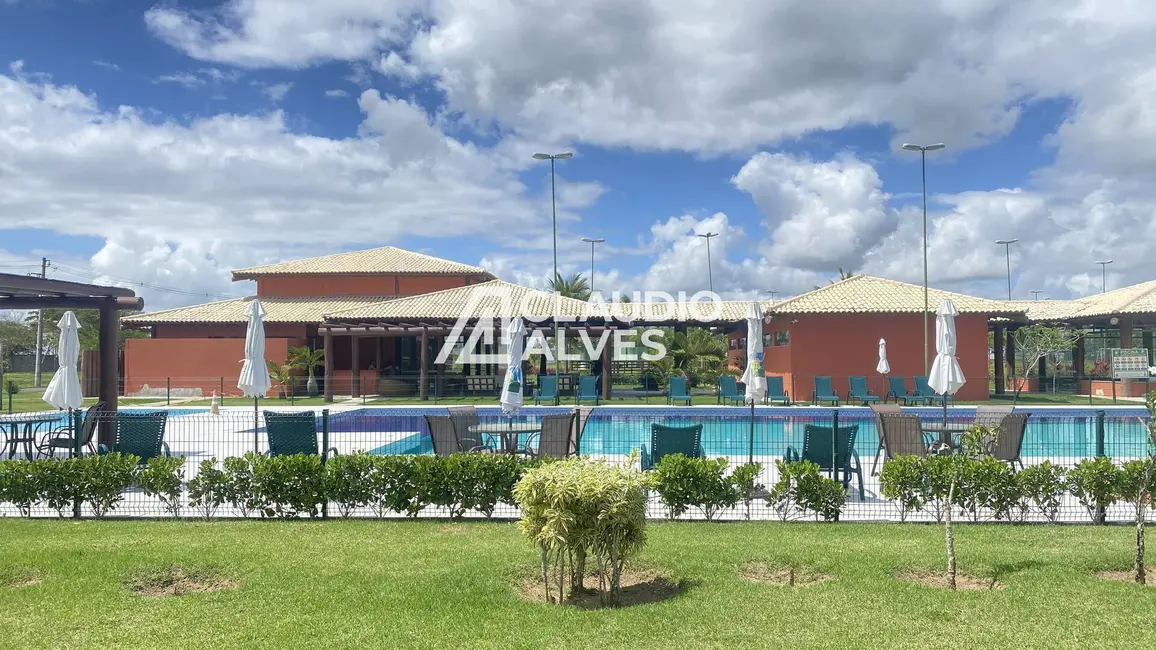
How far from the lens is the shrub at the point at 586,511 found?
5.25 meters

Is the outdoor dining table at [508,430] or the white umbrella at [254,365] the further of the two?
the white umbrella at [254,365]

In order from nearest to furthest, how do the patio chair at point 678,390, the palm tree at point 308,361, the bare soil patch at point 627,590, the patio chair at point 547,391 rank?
the bare soil patch at point 627,590, the patio chair at point 678,390, the patio chair at point 547,391, the palm tree at point 308,361

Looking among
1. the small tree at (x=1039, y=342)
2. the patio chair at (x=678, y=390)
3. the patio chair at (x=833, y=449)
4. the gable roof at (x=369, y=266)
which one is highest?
the gable roof at (x=369, y=266)

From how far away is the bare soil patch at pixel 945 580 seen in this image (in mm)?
5742

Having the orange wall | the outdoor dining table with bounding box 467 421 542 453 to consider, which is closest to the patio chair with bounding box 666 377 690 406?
the outdoor dining table with bounding box 467 421 542 453

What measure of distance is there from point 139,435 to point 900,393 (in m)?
19.9

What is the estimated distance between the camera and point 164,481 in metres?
8.27

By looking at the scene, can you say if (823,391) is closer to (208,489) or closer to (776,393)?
(776,393)

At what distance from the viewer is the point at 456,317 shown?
27312 millimetres

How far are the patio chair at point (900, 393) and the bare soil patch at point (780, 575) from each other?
18057 mm

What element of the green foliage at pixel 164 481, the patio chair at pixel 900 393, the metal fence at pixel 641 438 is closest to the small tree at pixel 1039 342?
the patio chair at pixel 900 393

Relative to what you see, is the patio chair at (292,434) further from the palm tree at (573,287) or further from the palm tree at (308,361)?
the palm tree at (573,287)

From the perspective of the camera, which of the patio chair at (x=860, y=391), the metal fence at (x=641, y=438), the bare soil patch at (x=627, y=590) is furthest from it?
the patio chair at (x=860, y=391)

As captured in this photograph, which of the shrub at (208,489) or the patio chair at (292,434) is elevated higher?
the patio chair at (292,434)
